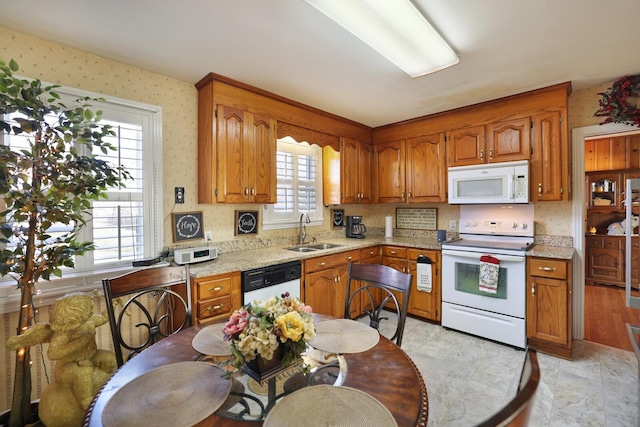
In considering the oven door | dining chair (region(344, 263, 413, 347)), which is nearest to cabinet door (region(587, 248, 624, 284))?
the oven door

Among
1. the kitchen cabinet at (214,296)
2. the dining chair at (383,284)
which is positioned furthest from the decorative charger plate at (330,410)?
the kitchen cabinet at (214,296)

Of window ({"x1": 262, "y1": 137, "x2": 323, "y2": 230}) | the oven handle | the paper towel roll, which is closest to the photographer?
the oven handle

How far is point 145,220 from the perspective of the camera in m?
2.30

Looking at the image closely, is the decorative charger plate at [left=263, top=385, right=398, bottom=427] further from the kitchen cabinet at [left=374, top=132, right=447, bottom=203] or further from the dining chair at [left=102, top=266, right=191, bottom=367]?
the kitchen cabinet at [left=374, top=132, right=447, bottom=203]

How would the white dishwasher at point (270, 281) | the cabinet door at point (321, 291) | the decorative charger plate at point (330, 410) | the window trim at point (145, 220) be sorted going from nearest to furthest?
the decorative charger plate at point (330, 410) → the window trim at point (145, 220) → the white dishwasher at point (270, 281) → the cabinet door at point (321, 291)

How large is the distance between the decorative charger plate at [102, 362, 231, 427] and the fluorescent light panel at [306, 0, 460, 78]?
1.66m

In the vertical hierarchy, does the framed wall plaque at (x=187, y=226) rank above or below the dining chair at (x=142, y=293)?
above

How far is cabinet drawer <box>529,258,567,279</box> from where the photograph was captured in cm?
246

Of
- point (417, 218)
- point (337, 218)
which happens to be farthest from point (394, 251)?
point (337, 218)

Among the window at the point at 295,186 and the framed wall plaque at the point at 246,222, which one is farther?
the window at the point at 295,186

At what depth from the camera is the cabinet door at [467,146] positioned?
311cm

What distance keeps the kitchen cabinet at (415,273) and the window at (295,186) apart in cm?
100

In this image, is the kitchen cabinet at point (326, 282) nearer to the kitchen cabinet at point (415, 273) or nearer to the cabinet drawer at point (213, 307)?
the kitchen cabinet at point (415, 273)

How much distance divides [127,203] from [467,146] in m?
3.35
